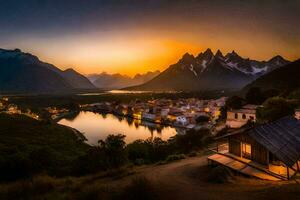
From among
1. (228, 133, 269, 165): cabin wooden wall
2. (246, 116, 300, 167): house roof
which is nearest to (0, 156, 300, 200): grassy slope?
(246, 116, 300, 167): house roof

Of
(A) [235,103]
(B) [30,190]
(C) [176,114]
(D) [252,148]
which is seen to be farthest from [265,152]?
(C) [176,114]

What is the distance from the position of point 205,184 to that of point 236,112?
1186 inches

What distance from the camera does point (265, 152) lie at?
12453mm

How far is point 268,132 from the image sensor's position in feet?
44.0

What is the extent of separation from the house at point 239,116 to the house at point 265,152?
23483 mm

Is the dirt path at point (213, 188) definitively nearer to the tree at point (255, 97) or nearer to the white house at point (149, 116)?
the tree at point (255, 97)

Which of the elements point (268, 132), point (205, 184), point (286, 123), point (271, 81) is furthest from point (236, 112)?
point (271, 81)

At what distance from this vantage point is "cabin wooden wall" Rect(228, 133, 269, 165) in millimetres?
12527

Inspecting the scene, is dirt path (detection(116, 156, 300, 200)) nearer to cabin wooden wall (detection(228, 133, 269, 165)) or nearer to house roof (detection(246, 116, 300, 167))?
cabin wooden wall (detection(228, 133, 269, 165))

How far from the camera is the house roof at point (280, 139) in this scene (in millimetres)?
12102

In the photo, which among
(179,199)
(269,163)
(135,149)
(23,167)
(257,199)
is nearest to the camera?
(257,199)

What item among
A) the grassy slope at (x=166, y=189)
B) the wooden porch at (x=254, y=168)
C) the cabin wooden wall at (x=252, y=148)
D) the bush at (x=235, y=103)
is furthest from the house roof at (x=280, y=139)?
the bush at (x=235, y=103)

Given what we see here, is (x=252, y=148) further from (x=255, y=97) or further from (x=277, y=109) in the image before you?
(x=255, y=97)

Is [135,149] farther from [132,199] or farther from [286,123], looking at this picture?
[132,199]
